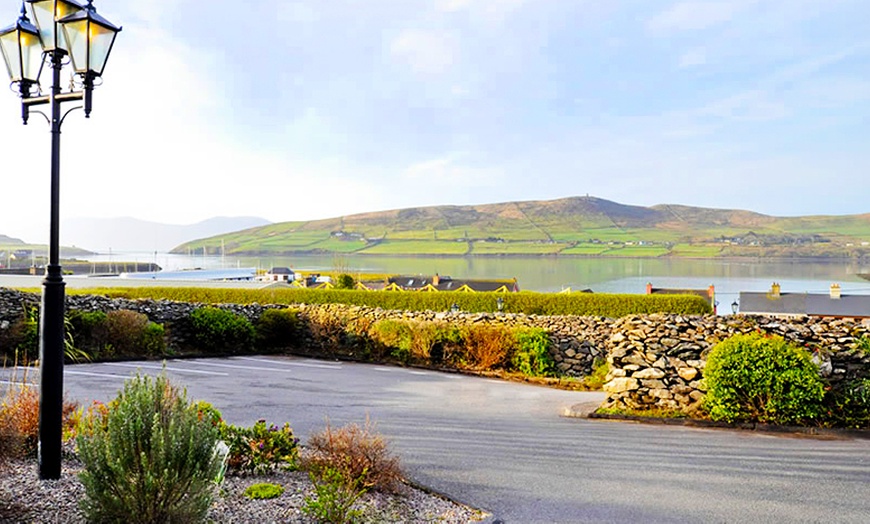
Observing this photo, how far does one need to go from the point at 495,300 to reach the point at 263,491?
1973cm

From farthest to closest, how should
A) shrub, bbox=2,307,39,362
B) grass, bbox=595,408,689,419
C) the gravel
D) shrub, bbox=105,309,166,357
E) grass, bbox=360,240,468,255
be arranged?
grass, bbox=360,240,468,255
shrub, bbox=105,309,166,357
shrub, bbox=2,307,39,362
grass, bbox=595,408,689,419
the gravel

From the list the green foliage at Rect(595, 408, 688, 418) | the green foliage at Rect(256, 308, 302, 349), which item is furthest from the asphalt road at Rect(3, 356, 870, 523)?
the green foliage at Rect(256, 308, 302, 349)

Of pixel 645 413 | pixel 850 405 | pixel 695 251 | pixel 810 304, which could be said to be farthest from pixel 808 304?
pixel 695 251

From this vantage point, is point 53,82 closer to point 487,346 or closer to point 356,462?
point 356,462

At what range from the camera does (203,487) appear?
152 inches

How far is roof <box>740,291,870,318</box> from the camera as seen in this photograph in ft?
110

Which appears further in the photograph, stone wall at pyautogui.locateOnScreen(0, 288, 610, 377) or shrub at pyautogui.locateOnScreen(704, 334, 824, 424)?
stone wall at pyautogui.locateOnScreen(0, 288, 610, 377)

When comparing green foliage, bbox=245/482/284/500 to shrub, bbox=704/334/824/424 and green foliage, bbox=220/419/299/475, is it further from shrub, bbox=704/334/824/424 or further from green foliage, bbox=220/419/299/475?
shrub, bbox=704/334/824/424

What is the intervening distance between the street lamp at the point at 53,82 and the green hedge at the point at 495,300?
16951 millimetres

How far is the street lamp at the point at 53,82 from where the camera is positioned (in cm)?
490

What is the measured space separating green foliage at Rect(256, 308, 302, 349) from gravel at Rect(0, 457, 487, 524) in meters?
12.8

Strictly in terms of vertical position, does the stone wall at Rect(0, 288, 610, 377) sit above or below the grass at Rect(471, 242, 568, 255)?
below

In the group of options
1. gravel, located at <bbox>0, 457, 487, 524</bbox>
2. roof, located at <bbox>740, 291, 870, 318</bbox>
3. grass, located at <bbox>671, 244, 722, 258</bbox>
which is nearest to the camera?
gravel, located at <bbox>0, 457, 487, 524</bbox>

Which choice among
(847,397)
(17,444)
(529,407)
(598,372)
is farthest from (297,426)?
(598,372)
